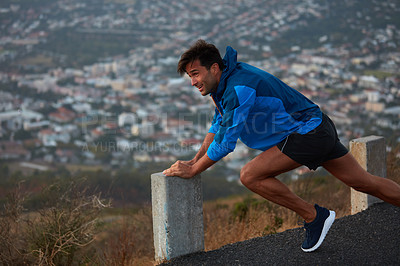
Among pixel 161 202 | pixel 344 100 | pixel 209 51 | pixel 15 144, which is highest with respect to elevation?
pixel 209 51

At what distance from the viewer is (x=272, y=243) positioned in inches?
166

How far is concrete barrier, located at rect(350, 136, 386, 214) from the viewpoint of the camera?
16.9ft

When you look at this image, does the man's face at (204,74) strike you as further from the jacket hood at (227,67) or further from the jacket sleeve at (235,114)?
the jacket sleeve at (235,114)

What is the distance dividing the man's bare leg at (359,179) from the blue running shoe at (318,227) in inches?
12.9

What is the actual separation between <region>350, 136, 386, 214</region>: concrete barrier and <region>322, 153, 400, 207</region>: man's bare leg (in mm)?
1261

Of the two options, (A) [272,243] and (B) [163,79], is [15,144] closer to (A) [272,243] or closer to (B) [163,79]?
(B) [163,79]

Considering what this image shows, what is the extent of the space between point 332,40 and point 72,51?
824 inches

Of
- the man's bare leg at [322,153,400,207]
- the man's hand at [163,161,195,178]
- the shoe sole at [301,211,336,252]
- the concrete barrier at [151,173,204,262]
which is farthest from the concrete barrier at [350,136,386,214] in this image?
the man's hand at [163,161,195,178]

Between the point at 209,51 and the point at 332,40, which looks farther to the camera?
the point at 332,40

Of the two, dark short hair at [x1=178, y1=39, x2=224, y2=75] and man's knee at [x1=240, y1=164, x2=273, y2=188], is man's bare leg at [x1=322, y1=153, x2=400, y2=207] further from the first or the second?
dark short hair at [x1=178, y1=39, x2=224, y2=75]

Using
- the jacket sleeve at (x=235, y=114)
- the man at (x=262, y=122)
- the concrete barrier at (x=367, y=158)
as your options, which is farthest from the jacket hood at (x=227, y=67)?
the concrete barrier at (x=367, y=158)

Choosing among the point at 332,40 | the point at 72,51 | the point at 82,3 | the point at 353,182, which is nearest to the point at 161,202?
the point at 353,182

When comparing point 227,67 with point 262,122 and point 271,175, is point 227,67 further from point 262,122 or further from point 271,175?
point 271,175

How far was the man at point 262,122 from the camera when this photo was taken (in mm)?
3346
